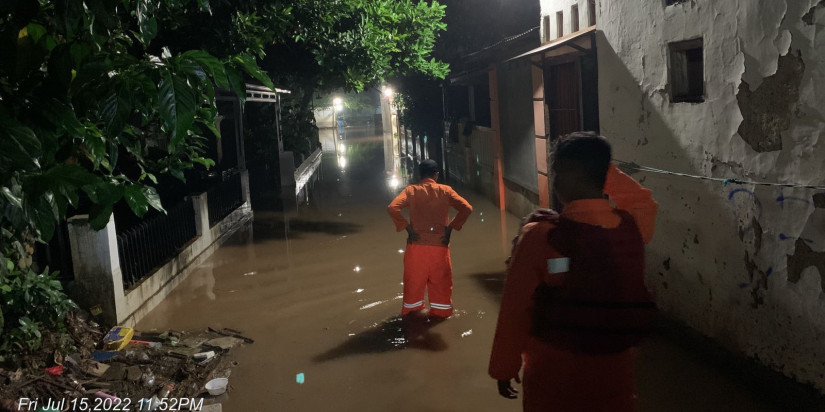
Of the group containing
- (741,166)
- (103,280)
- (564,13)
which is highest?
(564,13)

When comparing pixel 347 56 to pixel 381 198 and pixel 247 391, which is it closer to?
pixel 381 198

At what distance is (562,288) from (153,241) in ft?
24.6

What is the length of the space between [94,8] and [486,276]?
753cm

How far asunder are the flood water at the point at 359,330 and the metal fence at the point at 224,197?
2.09 ft

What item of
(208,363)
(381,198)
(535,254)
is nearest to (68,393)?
(208,363)

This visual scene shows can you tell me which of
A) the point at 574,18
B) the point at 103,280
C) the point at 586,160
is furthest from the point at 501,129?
the point at 586,160

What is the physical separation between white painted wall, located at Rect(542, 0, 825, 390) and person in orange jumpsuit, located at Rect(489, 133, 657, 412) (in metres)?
2.61

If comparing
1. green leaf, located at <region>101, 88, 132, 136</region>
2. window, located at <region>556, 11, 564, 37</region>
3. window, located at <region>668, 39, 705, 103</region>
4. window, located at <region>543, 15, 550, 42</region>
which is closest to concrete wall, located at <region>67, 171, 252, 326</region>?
green leaf, located at <region>101, 88, 132, 136</region>

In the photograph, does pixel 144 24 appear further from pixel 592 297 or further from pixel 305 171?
pixel 305 171

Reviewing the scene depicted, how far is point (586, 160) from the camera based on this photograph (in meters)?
2.63

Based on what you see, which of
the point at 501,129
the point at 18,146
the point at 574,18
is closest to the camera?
the point at 18,146

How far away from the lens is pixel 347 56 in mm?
13797

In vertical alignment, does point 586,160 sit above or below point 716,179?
above

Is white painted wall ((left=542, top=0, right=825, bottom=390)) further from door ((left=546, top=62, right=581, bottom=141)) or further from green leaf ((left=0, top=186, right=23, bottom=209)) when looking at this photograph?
green leaf ((left=0, top=186, right=23, bottom=209))
